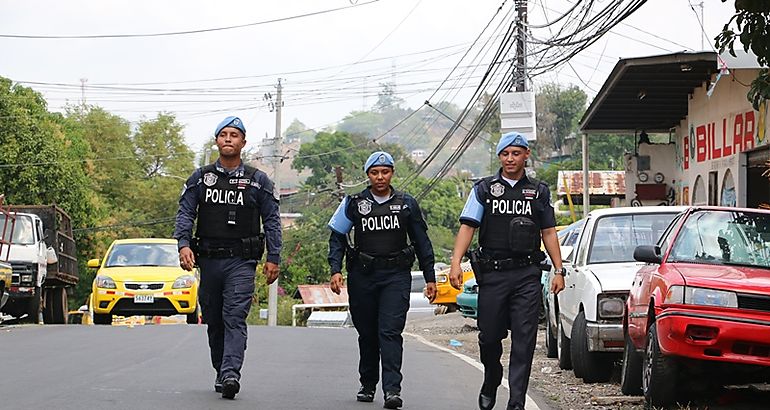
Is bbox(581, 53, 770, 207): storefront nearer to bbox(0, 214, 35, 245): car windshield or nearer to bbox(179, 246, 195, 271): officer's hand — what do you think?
bbox(179, 246, 195, 271): officer's hand

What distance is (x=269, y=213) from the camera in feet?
31.8

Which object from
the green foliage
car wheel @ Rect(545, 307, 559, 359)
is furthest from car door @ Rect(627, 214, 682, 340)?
the green foliage

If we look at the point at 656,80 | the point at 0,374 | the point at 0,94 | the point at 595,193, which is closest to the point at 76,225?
the point at 0,94

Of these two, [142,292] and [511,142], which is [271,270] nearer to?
[511,142]

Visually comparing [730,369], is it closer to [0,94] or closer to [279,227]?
[279,227]

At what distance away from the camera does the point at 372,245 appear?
31.7ft

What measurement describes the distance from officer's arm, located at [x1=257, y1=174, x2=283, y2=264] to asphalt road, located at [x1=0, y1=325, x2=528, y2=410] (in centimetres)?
116

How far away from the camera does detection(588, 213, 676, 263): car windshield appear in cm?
1283

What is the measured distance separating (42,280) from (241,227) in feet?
49.1

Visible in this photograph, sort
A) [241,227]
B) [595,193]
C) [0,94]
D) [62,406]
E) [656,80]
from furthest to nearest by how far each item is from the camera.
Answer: [0,94], [595,193], [656,80], [241,227], [62,406]

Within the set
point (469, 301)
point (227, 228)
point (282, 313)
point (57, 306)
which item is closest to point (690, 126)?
point (469, 301)

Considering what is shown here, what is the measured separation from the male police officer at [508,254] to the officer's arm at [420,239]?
2.54 feet

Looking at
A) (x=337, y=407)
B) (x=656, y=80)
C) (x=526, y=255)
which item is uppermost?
(x=656, y=80)

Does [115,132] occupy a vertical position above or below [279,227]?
above
